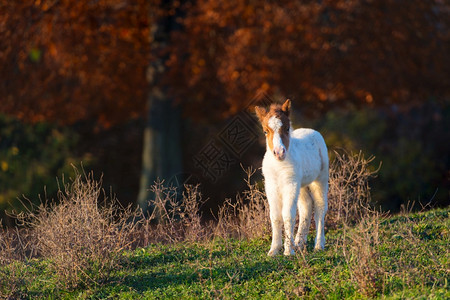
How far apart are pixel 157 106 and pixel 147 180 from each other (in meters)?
1.71

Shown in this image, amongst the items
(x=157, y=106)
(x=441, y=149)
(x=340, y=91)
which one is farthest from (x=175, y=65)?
(x=441, y=149)

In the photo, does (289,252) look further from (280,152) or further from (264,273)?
(280,152)

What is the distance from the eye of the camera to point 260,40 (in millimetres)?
13359

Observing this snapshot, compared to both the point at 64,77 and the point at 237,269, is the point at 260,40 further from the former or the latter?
the point at 237,269

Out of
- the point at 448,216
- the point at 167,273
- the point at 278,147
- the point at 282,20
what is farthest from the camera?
the point at 282,20

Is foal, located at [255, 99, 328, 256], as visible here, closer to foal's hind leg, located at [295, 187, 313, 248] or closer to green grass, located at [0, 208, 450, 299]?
foal's hind leg, located at [295, 187, 313, 248]

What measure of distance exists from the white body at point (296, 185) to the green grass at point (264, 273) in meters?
0.27

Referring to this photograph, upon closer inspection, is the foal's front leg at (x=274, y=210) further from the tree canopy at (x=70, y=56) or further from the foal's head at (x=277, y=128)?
the tree canopy at (x=70, y=56)

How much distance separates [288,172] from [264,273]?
1152mm

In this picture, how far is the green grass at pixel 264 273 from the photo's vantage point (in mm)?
6535

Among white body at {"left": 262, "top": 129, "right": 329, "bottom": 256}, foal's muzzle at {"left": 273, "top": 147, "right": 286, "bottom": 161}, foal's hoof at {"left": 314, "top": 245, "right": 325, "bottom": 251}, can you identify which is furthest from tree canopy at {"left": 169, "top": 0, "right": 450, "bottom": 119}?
foal's muzzle at {"left": 273, "top": 147, "right": 286, "bottom": 161}

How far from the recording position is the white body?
7.65m

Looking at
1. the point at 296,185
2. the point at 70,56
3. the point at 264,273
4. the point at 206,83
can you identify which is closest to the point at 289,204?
the point at 296,185

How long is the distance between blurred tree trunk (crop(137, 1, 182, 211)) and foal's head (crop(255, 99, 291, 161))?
7.73 meters
